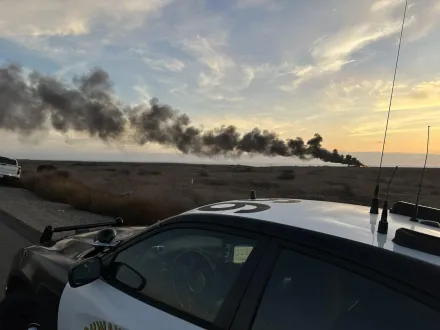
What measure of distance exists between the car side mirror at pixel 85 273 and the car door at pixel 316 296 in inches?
42.6

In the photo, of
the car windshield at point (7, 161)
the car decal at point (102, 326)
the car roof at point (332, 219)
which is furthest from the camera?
the car windshield at point (7, 161)

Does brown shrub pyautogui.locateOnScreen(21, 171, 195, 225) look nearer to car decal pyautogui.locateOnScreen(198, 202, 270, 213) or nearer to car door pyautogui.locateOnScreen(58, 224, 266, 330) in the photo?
car door pyautogui.locateOnScreen(58, 224, 266, 330)

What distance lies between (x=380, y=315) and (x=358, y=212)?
38.7 inches

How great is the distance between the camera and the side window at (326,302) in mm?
1581

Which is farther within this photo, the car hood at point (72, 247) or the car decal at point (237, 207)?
the car hood at point (72, 247)

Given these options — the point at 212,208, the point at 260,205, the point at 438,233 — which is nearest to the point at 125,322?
the point at 212,208

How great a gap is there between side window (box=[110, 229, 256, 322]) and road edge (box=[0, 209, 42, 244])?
790 cm

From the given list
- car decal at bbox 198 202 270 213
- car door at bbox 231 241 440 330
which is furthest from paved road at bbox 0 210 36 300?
car door at bbox 231 241 440 330

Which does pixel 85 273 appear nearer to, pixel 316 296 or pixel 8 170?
pixel 316 296

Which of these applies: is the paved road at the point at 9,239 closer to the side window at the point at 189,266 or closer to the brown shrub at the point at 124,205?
the brown shrub at the point at 124,205

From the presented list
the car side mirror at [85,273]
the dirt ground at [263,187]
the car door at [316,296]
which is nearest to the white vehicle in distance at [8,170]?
the dirt ground at [263,187]

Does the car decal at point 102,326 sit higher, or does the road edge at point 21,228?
the car decal at point 102,326

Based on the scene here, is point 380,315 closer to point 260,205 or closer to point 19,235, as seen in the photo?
point 260,205

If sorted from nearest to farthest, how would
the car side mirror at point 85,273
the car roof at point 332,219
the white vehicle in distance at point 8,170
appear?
the car roof at point 332,219, the car side mirror at point 85,273, the white vehicle in distance at point 8,170
